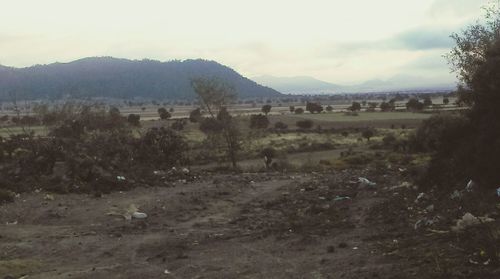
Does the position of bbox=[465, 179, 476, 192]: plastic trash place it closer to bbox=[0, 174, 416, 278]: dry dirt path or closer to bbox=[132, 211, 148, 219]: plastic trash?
bbox=[0, 174, 416, 278]: dry dirt path

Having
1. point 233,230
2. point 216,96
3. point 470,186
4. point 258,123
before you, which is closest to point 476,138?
point 470,186

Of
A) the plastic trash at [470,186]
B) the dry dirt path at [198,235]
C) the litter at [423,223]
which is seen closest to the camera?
the dry dirt path at [198,235]

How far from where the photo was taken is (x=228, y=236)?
1200 centimetres

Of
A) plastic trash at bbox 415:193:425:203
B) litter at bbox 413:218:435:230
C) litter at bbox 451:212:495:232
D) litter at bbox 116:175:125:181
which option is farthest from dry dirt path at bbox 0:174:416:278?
litter at bbox 451:212:495:232

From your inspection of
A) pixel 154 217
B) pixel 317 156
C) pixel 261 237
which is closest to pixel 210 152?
pixel 317 156

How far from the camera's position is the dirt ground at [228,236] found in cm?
870

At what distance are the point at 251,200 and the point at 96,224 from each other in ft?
17.9

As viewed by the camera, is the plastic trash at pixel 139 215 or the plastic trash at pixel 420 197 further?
the plastic trash at pixel 139 215

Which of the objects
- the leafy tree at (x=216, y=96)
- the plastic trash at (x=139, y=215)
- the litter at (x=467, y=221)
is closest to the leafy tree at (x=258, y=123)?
the leafy tree at (x=216, y=96)

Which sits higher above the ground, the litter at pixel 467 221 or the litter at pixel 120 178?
the litter at pixel 467 221

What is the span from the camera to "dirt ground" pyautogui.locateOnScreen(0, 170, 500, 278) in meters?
8.70

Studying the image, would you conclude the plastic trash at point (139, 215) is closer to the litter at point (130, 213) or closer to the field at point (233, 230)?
the litter at point (130, 213)

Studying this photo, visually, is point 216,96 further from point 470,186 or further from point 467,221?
point 467,221

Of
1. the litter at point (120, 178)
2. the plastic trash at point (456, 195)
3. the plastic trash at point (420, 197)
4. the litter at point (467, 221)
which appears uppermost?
the litter at point (467, 221)
